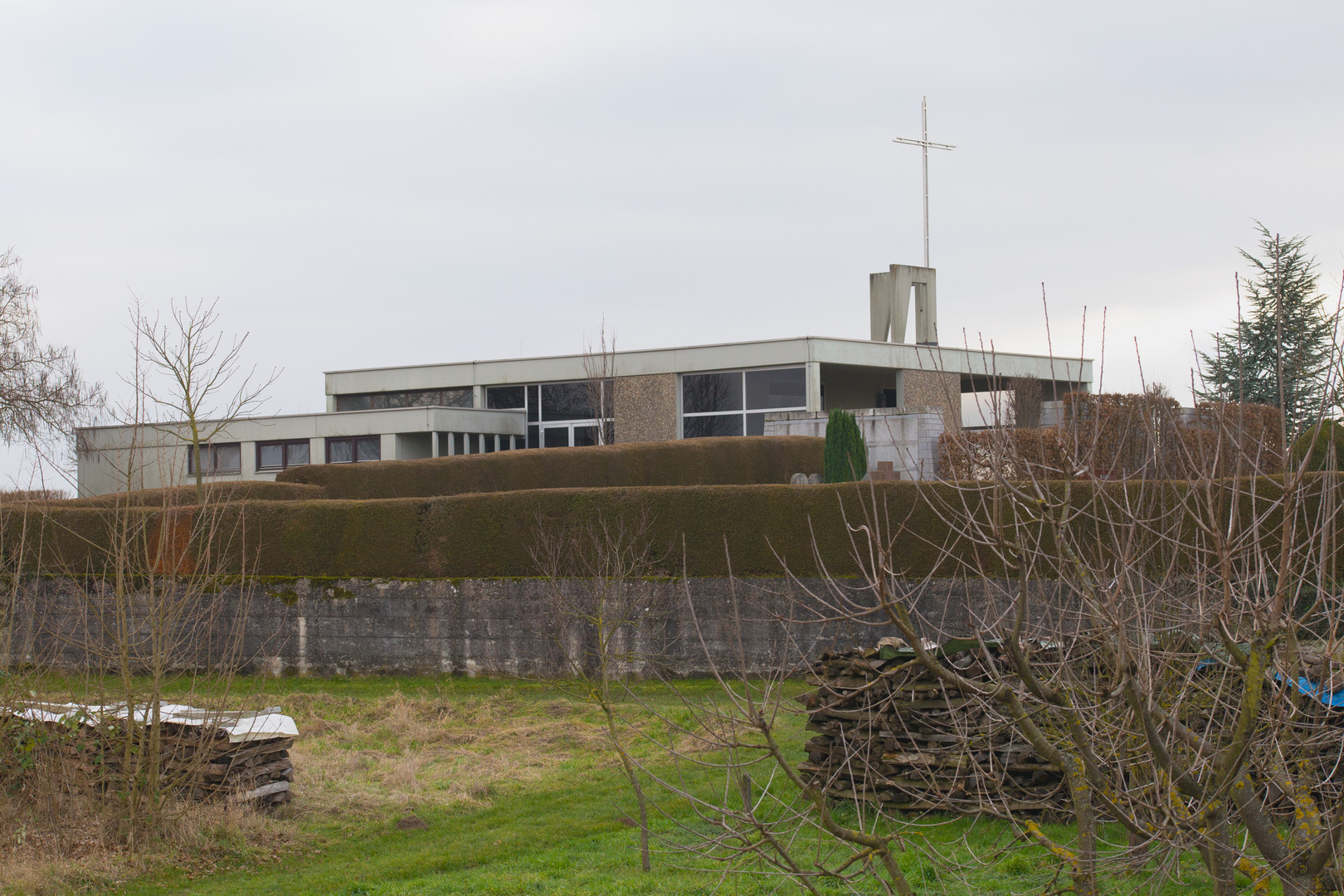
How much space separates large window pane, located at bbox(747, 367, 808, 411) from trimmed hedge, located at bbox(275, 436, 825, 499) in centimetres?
794

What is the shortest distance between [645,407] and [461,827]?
23560mm

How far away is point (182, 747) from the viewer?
29.5 feet

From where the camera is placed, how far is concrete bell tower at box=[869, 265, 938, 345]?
3428cm

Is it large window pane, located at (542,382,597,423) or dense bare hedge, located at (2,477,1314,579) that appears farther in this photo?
large window pane, located at (542,382,597,423)

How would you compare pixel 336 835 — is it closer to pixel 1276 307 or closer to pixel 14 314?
pixel 1276 307

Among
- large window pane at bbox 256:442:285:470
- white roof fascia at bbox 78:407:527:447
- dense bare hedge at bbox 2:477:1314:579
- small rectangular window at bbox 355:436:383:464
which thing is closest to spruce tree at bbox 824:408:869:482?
dense bare hedge at bbox 2:477:1314:579

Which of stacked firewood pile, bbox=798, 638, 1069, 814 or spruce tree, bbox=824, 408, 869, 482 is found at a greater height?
spruce tree, bbox=824, 408, 869, 482

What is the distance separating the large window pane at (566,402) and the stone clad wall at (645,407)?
118 cm

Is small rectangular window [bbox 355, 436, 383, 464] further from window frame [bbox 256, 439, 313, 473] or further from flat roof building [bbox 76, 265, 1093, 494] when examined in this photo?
window frame [bbox 256, 439, 313, 473]

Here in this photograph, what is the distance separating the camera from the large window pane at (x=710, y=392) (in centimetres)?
3189

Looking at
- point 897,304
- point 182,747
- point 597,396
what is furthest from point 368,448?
point 182,747

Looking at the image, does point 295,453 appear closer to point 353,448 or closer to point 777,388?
point 353,448

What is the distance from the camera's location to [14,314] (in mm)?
27531

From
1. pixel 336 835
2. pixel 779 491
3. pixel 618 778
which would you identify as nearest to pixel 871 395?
pixel 779 491
